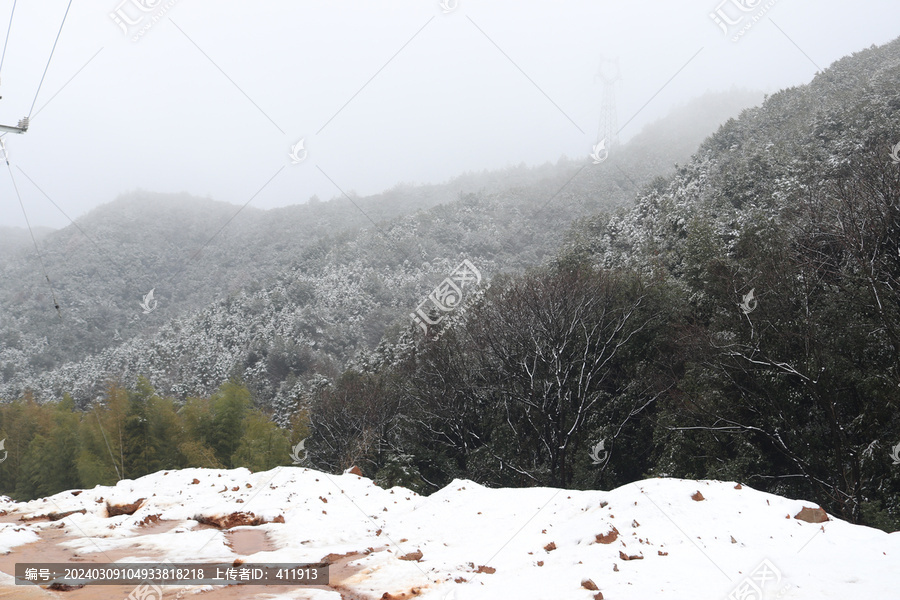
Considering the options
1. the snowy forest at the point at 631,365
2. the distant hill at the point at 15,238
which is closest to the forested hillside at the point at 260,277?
the snowy forest at the point at 631,365

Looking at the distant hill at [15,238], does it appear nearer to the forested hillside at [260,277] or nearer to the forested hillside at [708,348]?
the forested hillside at [260,277]

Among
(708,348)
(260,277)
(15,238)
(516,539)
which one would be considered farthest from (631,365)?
(15,238)

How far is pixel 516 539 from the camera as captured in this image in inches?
292

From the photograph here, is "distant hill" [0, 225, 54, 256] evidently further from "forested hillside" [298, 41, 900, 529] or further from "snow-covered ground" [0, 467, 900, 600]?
"snow-covered ground" [0, 467, 900, 600]

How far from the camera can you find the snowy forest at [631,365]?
12852mm

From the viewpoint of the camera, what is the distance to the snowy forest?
1285 cm

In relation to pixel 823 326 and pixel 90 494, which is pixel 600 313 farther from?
pixel 90 494

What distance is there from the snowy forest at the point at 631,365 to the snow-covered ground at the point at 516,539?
6816mm

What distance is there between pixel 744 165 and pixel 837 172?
234 inches

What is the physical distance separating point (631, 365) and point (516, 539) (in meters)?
14.2


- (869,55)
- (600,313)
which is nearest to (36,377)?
(600,313)

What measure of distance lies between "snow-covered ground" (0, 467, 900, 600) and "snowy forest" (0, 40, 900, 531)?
682 centimetres

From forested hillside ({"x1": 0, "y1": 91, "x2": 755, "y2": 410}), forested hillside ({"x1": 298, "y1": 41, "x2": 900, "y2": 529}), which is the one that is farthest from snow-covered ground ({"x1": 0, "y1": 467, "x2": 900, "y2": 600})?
forested hillside ({"x1": 0, "y1": 91, "x2": 755, "y2": 410})

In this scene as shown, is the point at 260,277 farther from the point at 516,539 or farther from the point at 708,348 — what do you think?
the point at 516,539
